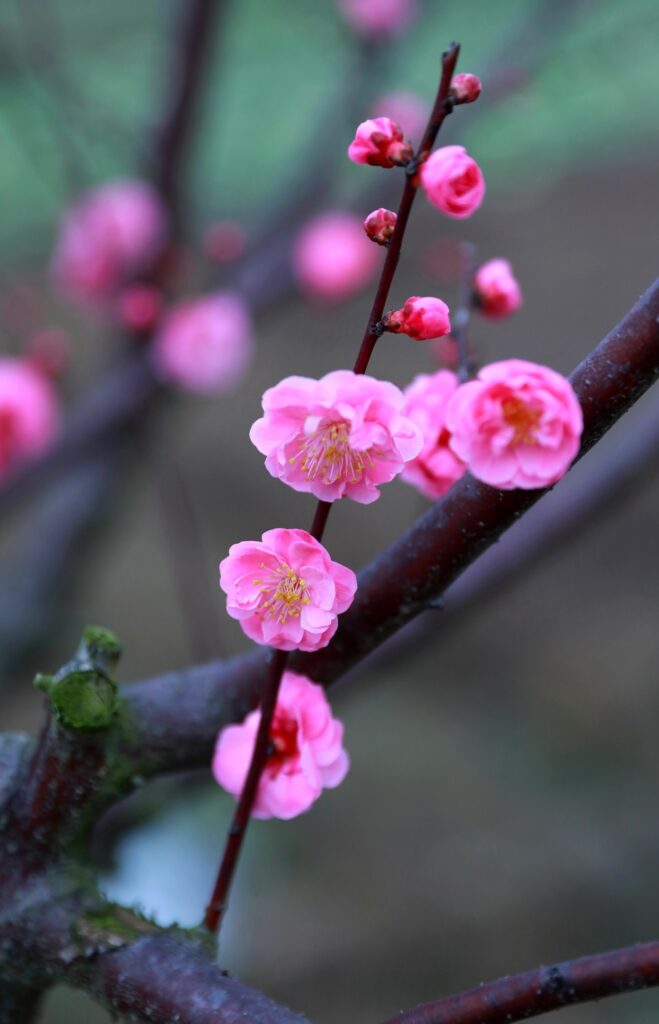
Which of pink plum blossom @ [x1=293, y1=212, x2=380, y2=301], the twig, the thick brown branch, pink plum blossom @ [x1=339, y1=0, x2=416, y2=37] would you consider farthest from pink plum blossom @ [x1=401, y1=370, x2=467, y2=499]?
pink plum blossom @ [x1=339, y1=0, x2=416, y2=37]

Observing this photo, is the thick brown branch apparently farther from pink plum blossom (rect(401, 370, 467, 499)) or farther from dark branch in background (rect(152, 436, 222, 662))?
dark branch in background (rect(152, 436, 222, 662))

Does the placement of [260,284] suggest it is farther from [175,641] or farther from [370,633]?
[370,633]

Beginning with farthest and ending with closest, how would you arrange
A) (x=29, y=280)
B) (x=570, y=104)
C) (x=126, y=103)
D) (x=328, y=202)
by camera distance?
1. (x=126, y=103)
2. (x=570, y=104)
3. (x=29, y=280)
4. (x=328, y=202)

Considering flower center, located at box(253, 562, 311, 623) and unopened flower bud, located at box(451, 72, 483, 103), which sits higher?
unopened flower bud, located at box(451, 72, 483, 103)

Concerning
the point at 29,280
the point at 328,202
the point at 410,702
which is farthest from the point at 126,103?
the point at 410,702

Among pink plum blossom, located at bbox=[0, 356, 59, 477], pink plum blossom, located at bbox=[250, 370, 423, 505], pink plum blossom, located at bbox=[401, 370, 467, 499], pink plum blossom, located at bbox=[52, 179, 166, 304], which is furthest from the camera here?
pink plum blossom, located at bbox=[52, 179, 166, 304]

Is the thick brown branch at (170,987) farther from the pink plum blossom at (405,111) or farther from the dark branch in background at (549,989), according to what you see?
the pink plum blossom at (405,111)
